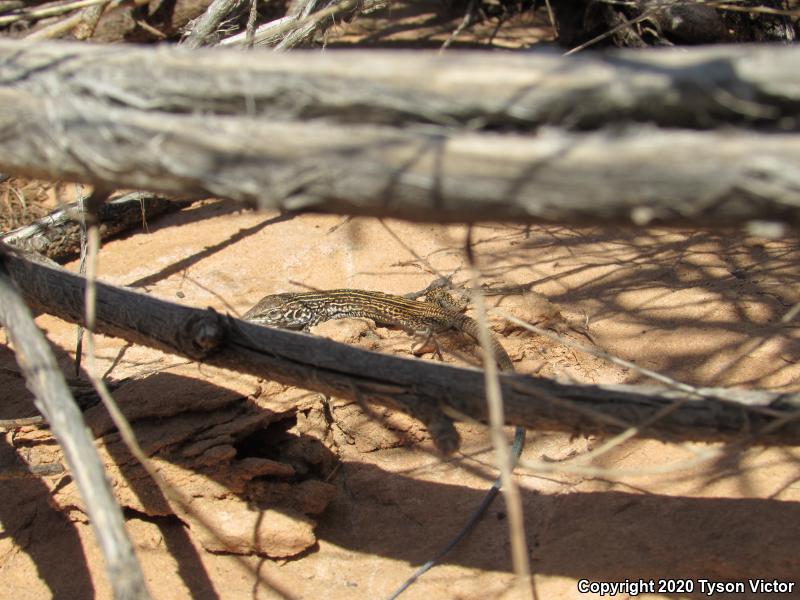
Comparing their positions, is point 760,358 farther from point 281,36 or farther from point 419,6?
point 419,6

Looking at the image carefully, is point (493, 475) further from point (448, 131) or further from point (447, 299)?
point (448, 131)

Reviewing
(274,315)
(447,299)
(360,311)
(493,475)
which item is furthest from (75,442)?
(447,299)

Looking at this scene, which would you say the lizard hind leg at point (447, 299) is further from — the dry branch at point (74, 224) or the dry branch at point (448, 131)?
the dry branch at point (448, 131)

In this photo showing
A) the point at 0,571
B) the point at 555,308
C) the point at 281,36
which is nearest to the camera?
the point at 0,571

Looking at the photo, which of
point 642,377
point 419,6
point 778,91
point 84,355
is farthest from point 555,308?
point 419,6

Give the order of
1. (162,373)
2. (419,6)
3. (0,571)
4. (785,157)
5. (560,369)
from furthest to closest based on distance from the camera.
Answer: (419,6) → (560,369) → (162,373) → (0,571) → (785,157)

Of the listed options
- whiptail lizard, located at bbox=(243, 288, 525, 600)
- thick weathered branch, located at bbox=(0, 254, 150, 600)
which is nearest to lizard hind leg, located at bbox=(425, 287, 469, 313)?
whiptail lizard, located at bbox=(243, 288, 525, 600)

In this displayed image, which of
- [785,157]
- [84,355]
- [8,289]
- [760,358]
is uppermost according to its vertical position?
[785,157]
